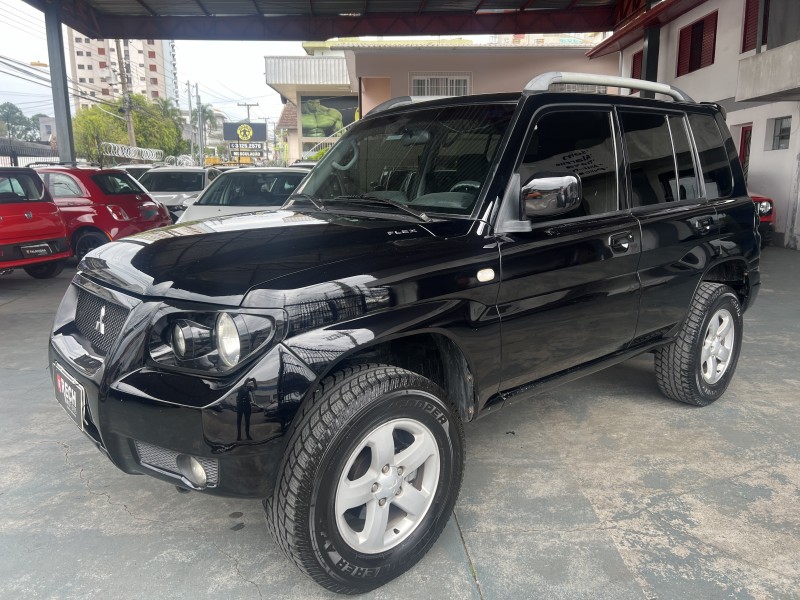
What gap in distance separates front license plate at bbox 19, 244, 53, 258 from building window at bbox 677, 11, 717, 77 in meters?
14.1

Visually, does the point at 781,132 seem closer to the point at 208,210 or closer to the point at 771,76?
the point at 771,76

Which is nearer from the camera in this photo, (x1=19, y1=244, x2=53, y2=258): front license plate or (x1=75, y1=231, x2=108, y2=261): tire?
(x1=19, y1=244, x2=53, y2=258): front license plate

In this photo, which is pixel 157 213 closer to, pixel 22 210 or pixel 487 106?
pixel 22 210

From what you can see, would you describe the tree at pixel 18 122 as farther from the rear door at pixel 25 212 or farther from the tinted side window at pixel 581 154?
the tinted side window at pixel 581 154

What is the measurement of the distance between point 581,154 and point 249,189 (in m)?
6.76

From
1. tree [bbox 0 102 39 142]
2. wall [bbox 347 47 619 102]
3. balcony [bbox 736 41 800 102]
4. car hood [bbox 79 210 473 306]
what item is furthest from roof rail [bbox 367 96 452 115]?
tree [bbox 0 102 39 142]

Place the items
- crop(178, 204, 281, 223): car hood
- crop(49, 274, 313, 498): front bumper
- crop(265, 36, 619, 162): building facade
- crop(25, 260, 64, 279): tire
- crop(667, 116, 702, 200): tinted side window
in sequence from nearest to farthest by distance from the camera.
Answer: crop(49, 274, 313, 498): front bumper, crop(667, 116, 702, 200): tinted side window, crop(178, 204, 281, 223): car hood, crop(25, 260, 64, 279): tire, crop(265, 36, 619, 162): building facade

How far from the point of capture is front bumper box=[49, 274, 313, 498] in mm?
1998

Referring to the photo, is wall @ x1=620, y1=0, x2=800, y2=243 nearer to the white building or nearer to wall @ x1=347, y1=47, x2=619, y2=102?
the white building

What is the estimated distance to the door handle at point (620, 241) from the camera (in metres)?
3.17

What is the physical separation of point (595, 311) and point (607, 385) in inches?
68.5

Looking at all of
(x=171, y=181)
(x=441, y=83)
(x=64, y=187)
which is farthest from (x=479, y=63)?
(x=64, y=187)

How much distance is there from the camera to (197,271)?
7.29 feet

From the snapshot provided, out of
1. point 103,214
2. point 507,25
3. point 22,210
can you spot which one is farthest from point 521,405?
point 507,25
